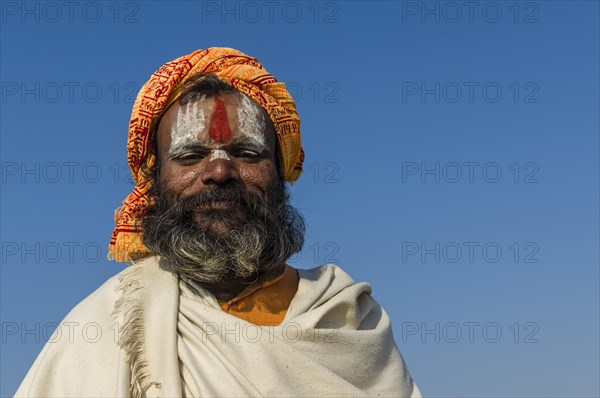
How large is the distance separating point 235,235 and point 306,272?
1.93ft

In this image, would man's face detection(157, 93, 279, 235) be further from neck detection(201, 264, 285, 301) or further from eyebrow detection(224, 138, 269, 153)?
neck detection(201, 264, 285, 301)

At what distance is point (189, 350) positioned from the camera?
168 inches

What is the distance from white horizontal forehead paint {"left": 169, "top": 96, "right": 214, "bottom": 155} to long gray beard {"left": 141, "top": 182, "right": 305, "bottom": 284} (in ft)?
0.89

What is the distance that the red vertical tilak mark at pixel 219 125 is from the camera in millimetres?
4684

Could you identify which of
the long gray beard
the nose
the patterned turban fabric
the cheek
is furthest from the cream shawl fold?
the nose

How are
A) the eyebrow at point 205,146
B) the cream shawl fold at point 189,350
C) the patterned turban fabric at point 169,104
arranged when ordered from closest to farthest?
the cream shawl fold at point 189,350
the eyebrow at point 205,146
the patterned turban fabric at point 169,104

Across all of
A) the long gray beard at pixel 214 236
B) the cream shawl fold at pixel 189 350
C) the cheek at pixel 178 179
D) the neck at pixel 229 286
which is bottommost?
the cream shawl fold at pixel 189 350

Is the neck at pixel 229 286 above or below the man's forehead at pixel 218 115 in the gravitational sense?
below

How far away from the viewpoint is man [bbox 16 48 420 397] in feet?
13.9

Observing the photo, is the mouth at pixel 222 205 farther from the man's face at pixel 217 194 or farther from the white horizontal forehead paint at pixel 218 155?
the white horizontal forehead paint at pixel 218 155

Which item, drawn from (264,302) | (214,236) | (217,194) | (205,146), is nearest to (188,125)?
(205,146)

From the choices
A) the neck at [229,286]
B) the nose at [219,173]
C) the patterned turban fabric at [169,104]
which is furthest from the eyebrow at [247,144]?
the neck at [229,286]

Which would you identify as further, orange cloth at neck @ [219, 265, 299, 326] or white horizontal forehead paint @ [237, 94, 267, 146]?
white horizontal forehead paint @ [237, 94, 267, 146]

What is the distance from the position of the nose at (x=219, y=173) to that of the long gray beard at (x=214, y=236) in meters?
0.05
